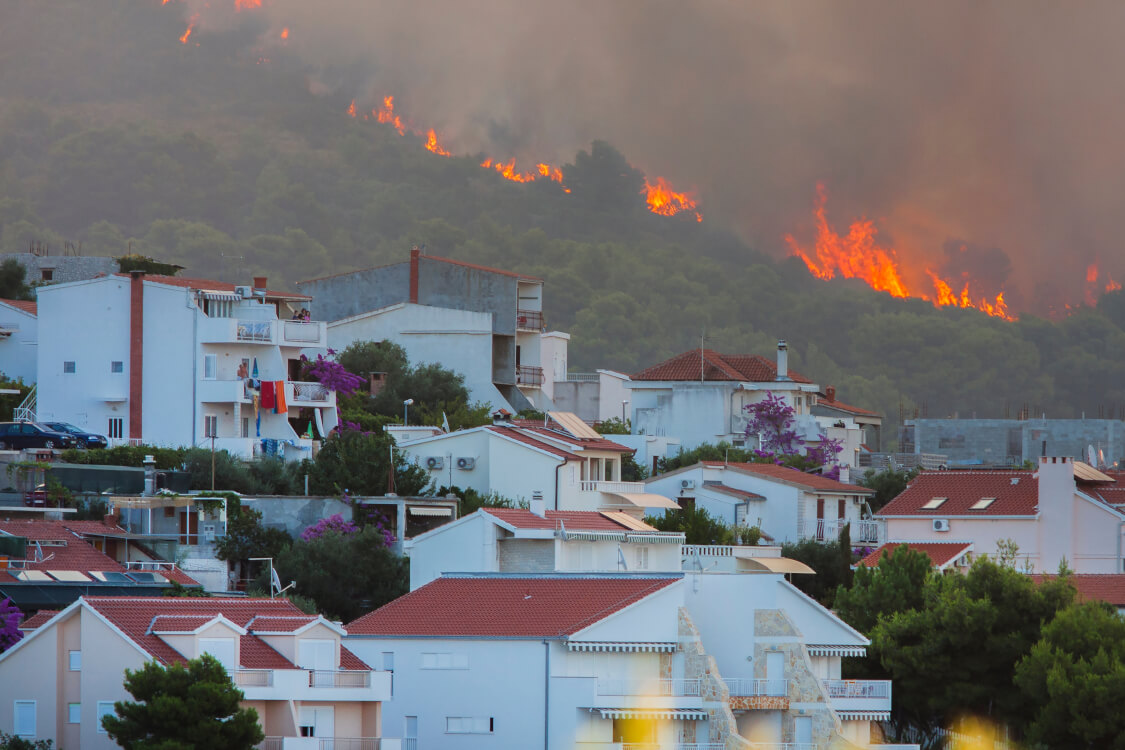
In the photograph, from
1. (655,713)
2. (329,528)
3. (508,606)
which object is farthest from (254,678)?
(329,528)

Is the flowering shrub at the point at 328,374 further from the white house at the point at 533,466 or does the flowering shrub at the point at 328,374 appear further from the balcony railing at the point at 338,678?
the balcony railing at the point at 338,678

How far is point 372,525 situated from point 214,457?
7971 millimetres

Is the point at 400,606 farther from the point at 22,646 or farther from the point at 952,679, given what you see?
the point at 952,679

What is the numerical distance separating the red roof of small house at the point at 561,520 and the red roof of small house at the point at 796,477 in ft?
62.1

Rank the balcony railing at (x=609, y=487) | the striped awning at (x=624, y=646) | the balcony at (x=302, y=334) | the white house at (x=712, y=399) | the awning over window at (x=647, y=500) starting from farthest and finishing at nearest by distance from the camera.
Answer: the white house at (x=712, y=399) < the balcony at (x=302, y=334) < the awning over window at (x=647, y=500) < the balcony railing at (x=609, y=487) < the striped awning at (x=624, y=646)

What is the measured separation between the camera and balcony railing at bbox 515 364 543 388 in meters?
105

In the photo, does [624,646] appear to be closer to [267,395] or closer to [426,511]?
[426,511]

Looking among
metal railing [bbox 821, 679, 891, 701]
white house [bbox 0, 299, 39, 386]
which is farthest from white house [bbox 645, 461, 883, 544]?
white house [bbox 0, 299, 39, 386]

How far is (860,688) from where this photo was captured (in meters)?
57.5

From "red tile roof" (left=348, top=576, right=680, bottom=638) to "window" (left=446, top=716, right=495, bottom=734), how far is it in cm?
224

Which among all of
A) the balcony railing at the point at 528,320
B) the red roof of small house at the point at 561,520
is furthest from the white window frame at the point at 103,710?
the balcony railing at the point at 528,320

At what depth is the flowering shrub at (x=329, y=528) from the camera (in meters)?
65.5

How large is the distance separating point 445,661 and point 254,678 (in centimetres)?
682

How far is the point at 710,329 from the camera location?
18962 centimetres
